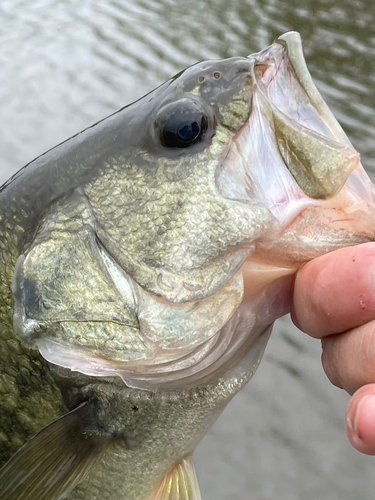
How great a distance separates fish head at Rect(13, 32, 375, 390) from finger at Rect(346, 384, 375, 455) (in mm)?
319

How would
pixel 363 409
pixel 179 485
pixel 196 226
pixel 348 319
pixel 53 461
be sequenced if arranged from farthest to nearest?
pixel 179 485
pixel 53 461
pixel 196 226
pixel 348 319
pixel 363 409

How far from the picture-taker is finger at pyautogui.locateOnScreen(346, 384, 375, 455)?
906 mm

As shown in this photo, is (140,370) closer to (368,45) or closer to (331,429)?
(331,429)

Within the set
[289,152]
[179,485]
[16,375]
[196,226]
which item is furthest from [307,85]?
[179,485]

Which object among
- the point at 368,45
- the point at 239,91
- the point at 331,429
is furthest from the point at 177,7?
the point at 239,91

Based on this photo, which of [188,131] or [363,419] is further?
[188,131]

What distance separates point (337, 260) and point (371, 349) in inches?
7.1

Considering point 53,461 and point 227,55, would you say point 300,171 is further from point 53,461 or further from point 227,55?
point 227,55

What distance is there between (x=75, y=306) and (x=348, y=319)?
23.2 inches

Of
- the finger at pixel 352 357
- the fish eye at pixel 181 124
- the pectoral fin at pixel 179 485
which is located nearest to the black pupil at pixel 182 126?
the fish eye at pixel 181 124

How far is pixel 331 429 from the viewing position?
2.84 metres

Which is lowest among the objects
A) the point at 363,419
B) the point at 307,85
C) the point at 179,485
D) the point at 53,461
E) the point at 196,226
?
the point at 179,485

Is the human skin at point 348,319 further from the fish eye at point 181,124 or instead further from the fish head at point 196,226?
the fish eye at point 181,124

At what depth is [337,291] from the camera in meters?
1.01
